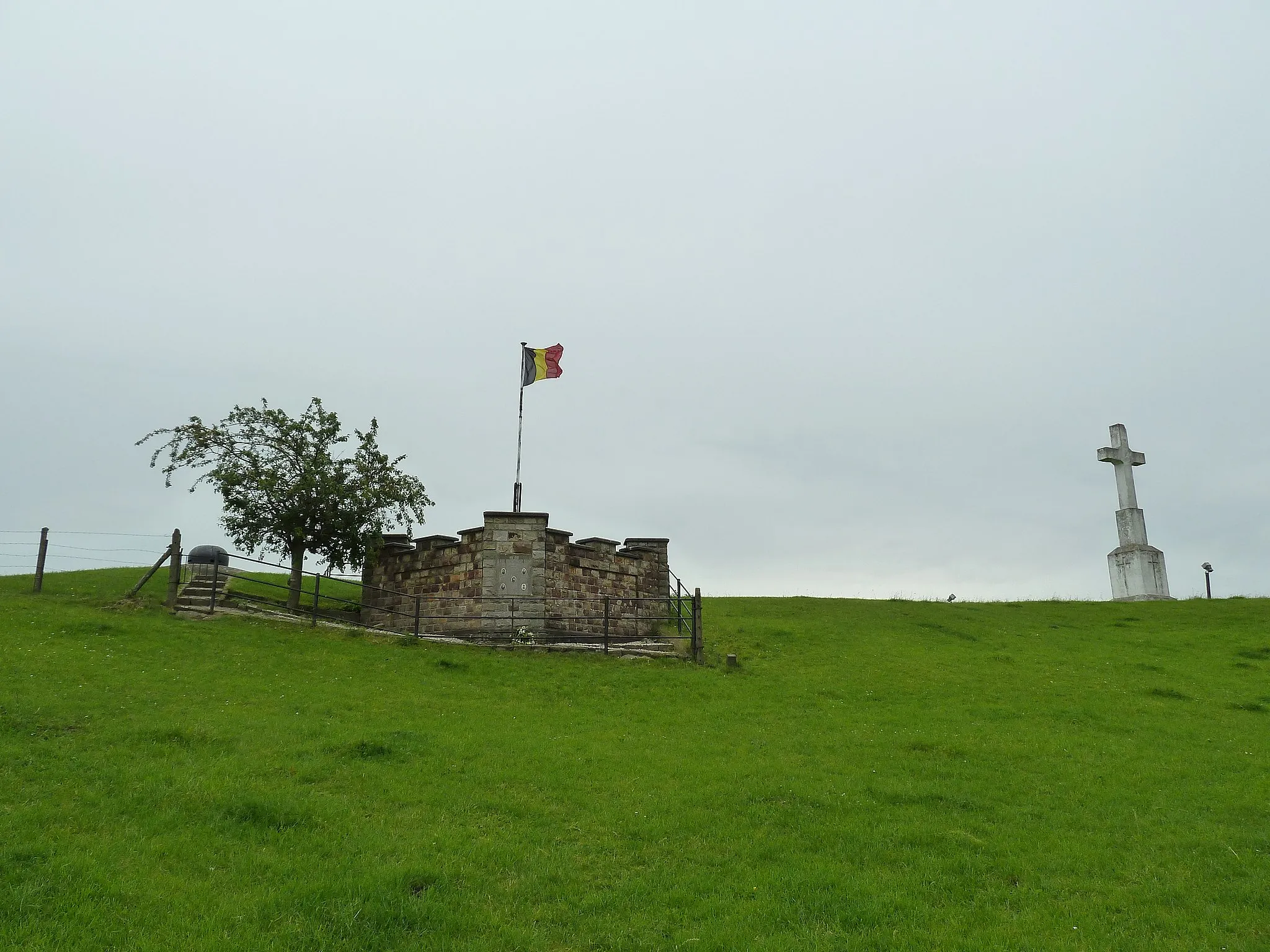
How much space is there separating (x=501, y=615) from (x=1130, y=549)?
2459 cm

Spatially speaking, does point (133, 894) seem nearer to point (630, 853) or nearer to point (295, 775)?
point (295, 775)

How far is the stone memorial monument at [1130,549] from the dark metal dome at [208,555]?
32.0 metres

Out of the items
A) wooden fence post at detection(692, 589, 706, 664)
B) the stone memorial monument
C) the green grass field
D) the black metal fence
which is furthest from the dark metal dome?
the stone memorial monument

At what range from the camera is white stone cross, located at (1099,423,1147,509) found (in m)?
34.2

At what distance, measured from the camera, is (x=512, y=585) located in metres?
24.1

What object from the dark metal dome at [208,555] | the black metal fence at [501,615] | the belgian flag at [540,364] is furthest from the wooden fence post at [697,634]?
the dark metal dome at [208,555]

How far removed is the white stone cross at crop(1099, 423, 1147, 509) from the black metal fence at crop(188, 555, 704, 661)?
62.5 ft

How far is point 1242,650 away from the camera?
22.9 meters

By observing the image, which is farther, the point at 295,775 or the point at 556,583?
the point at 556,583

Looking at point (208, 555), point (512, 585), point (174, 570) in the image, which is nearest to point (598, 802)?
point (512, 585)

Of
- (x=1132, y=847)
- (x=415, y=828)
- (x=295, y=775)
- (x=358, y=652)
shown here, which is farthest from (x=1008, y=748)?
(x=358, y=652)

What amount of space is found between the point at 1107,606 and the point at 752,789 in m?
24.2

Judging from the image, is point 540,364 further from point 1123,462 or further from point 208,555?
point 1123,462

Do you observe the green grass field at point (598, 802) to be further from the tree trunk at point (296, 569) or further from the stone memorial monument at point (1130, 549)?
the stone memorial monument at point (1130, 549)
